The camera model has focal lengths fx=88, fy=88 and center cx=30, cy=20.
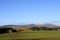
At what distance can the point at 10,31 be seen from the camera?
4.98 metres

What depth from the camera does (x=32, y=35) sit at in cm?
501

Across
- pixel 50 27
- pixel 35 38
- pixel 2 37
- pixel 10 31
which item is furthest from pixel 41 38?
pixel 2 37

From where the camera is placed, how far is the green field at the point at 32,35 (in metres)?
4.91

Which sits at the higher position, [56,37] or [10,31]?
[10,31]

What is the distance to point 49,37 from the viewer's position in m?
4.95

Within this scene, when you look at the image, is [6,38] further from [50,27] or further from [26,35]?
[50,27]

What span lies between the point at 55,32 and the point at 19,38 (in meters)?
2.07

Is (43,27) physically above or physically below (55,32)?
above

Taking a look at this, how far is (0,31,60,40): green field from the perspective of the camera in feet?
16.1

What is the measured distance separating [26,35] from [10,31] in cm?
93

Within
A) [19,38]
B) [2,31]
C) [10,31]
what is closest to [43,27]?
[19,38]

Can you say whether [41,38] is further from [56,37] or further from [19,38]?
[19,38]

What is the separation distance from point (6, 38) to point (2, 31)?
18.5 inches

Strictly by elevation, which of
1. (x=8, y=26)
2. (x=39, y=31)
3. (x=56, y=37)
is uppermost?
(x=8, y=26)
